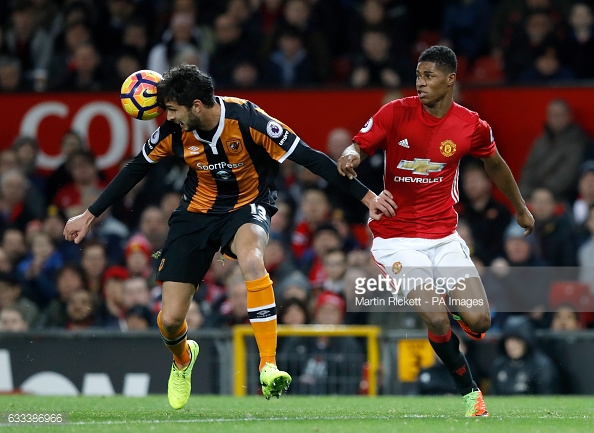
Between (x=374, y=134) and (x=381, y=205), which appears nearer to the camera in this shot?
(x=381, y=205)

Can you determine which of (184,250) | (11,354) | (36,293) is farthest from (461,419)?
(36,293)

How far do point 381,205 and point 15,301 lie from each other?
597cm

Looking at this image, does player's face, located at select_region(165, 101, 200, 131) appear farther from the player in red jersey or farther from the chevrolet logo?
the chevrolet logo

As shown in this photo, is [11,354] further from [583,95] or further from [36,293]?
[583,95]

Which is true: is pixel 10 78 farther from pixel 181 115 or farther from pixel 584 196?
pixel 181 115

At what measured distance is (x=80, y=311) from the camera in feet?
39.9

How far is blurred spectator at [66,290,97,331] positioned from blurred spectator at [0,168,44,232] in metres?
2.03

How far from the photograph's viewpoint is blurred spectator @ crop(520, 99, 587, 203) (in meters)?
12.9

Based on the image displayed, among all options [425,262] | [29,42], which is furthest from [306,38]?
[425,262]

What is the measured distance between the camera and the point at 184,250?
325 inches

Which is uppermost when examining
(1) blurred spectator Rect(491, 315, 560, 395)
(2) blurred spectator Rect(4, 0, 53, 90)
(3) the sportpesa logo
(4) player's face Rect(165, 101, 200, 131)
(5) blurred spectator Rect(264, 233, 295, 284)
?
(2) blurred spectator Rect(4, 0, 53, 90)

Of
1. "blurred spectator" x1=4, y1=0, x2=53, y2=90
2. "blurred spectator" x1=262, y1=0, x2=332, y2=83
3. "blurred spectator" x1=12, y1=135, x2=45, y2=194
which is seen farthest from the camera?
"blurred spectator" x1=4, y1=0, x2=53, y2=90

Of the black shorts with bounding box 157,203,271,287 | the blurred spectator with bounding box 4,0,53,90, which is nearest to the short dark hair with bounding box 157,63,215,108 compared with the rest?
the black shorts with bounding box 157,203,271,287

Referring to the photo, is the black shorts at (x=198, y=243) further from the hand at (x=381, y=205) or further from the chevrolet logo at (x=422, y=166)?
the chevrolet logo at (x=422, y=166)
